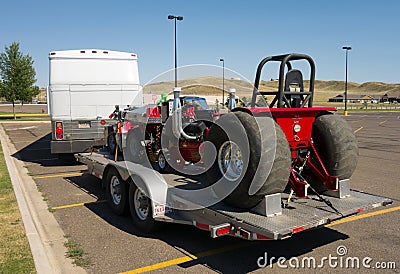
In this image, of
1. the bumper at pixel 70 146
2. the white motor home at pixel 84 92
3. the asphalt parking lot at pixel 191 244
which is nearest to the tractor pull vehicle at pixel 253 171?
the asphalt parking lot at pixel 191 244

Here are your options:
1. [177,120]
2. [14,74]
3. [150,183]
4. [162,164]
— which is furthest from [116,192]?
[14,74]

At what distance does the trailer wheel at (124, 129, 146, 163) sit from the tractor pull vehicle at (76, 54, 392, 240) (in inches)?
31.1

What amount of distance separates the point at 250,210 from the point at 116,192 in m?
3.03

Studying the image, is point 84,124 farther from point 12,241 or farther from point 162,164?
point 12,241

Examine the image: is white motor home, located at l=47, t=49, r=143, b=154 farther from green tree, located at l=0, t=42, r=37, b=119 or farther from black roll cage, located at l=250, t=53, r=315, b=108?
green tree, located at l=0, t=42, r=37, b=119

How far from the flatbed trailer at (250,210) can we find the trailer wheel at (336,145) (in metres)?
0.25

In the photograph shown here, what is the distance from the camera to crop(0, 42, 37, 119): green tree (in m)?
34.7

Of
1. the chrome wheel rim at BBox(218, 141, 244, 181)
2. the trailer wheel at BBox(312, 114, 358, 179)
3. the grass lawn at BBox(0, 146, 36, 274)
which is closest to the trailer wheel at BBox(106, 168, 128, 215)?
the grass lawn at BBox(0, 146, 36, 274)

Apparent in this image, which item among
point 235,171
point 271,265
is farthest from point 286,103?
point 271,265

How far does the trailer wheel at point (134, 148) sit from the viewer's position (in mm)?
7881

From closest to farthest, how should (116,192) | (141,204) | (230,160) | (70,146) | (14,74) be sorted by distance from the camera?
(230,160) < (141,204) < (116,192) < (70,146) < (14,74)

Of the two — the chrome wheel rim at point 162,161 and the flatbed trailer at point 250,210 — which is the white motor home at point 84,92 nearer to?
the chrome wheel rim at point 162,161

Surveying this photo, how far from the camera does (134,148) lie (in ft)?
26.5

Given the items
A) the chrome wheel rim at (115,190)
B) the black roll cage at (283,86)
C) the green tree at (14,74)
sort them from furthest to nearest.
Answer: the green tree at (14,74), the chrome wheel rim at (115,190), the black roll cage at (283,86)
